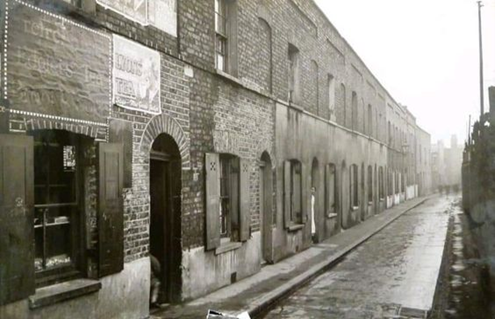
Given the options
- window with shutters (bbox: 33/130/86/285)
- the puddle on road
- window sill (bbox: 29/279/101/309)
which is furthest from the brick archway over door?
the puddle on road

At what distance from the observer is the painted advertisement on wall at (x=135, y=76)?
6820 mm

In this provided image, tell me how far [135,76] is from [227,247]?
4.13 m

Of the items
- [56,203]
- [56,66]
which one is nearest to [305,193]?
[56,203]

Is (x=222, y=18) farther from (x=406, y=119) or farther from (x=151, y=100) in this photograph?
(x=406, y=119)

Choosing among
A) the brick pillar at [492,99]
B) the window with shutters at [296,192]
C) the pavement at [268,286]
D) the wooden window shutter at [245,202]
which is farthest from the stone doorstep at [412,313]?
the window with shutters at [296,192]

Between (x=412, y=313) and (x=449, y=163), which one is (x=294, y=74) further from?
(x=449, y=163)

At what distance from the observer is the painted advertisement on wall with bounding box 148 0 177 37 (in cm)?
763

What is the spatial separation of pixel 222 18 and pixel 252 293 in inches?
212

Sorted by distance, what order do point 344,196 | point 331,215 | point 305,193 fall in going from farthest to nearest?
point 344,196
point 331,215
point 305,193

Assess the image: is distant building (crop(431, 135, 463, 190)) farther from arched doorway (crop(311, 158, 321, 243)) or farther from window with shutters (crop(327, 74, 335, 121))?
arched doorway (crop(311, 158, 321, 243))

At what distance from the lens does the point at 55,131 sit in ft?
19.6

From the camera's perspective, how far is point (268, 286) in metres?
9.91

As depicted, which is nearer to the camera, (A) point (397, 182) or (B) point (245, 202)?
(B) point (245, 202)

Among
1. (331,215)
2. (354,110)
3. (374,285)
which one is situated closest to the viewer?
(374,285)
